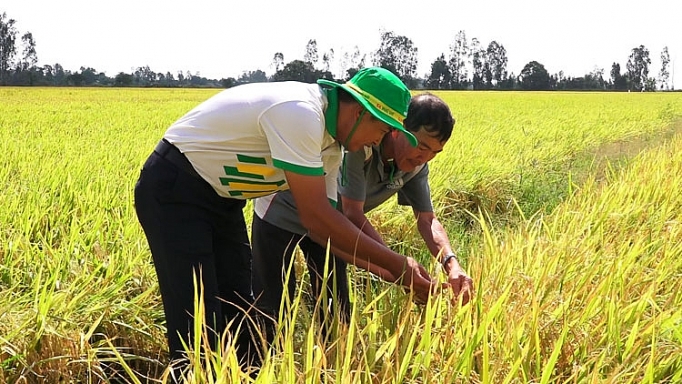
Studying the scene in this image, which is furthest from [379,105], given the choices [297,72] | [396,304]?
[297,72]

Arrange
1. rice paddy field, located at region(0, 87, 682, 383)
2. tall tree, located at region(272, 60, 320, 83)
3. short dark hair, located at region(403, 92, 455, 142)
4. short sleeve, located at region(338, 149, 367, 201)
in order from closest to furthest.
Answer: rice paddy field, located at region(0, 87, 682, 383) < short dark hair, located at region(403, 92, 455, 142) < short sleeve, located at region(338, 149, 367, 201) < tall tree, located at region(272, 60, 320, 83)

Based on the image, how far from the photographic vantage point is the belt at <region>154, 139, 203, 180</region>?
1.76 metres

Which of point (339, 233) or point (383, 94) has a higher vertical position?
point (383, 94)

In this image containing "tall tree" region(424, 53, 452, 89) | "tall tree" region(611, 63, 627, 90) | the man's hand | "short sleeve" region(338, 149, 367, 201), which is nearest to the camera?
the man's hand

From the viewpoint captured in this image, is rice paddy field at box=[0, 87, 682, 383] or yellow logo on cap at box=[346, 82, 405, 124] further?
yellow logo on cap at box=[346, 82, 405, 124]

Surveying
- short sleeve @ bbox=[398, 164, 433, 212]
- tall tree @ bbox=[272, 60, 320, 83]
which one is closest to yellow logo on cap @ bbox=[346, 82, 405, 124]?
short sleeve @ bbox=[398, 164, 433, 212]

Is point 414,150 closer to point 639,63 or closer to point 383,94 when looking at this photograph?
point 383,94

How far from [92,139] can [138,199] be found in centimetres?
553

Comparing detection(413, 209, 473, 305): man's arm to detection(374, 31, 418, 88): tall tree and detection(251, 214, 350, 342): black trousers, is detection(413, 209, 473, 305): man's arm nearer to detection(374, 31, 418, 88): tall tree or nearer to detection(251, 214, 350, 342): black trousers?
detection(251, 214, 350, 342): black trousers

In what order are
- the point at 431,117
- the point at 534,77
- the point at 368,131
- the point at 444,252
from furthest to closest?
the point at 534,77 < the point at 444,252 < the point at 431,117 < the point at 368,131

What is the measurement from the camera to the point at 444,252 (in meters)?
2.04

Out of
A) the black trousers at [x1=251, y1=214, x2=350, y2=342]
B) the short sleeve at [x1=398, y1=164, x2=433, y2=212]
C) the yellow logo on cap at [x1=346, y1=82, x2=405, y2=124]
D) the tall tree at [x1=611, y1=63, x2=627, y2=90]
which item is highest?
the tall tree at [x1=611, y1=63, x2=627, y2=90]

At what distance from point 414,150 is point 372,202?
15.7 inches

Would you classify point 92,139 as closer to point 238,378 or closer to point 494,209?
point 494,209
